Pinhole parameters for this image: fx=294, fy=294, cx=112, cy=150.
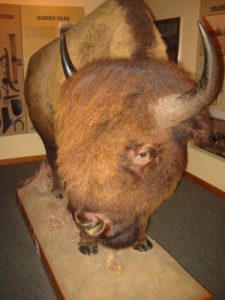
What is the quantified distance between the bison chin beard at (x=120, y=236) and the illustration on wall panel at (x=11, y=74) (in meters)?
4.52

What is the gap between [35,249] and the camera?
10.2 ft

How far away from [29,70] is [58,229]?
1.71 meters

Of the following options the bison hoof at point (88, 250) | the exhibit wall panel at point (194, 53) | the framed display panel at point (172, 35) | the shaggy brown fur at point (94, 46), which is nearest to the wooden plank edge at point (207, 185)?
the exhibit wall panel at point (194, 53)

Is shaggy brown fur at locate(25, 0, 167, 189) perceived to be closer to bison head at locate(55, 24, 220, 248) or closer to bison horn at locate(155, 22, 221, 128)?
bison head at locate(55, 24, 220, 248)

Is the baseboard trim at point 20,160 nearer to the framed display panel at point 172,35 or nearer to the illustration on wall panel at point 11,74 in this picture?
the illustration on wall panel at point 11,74

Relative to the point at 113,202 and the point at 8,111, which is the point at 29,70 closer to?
the point at 113,202

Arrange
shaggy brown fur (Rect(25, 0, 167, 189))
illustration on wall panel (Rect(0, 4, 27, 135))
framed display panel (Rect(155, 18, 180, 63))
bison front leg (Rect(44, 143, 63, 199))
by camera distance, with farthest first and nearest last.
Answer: illustration on wall panel (Rect(0, 4, 27, 135)) → framed display panel (Rect(155, 18, 180, 63)) → bison front leg (Rect(44, 143, 63, 199)) → shaggy brown fur (Rect(25, 0, 167, 189))

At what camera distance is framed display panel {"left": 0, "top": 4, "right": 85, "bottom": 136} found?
5.28m

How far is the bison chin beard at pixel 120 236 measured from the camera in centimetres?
159

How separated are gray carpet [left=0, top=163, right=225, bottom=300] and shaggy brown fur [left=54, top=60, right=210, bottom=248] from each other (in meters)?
1.53

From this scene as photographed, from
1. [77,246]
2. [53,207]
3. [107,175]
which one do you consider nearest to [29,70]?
[53,207]

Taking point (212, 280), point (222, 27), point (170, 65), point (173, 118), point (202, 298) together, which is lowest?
point (212, 280)

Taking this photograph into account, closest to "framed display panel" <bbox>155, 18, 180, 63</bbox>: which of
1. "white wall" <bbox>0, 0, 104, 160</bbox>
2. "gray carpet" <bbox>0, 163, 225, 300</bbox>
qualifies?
"white wall" <bbox>0, 0, 104, 160</bbox>

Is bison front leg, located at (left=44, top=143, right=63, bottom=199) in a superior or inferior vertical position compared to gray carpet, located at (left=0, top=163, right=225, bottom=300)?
superior
